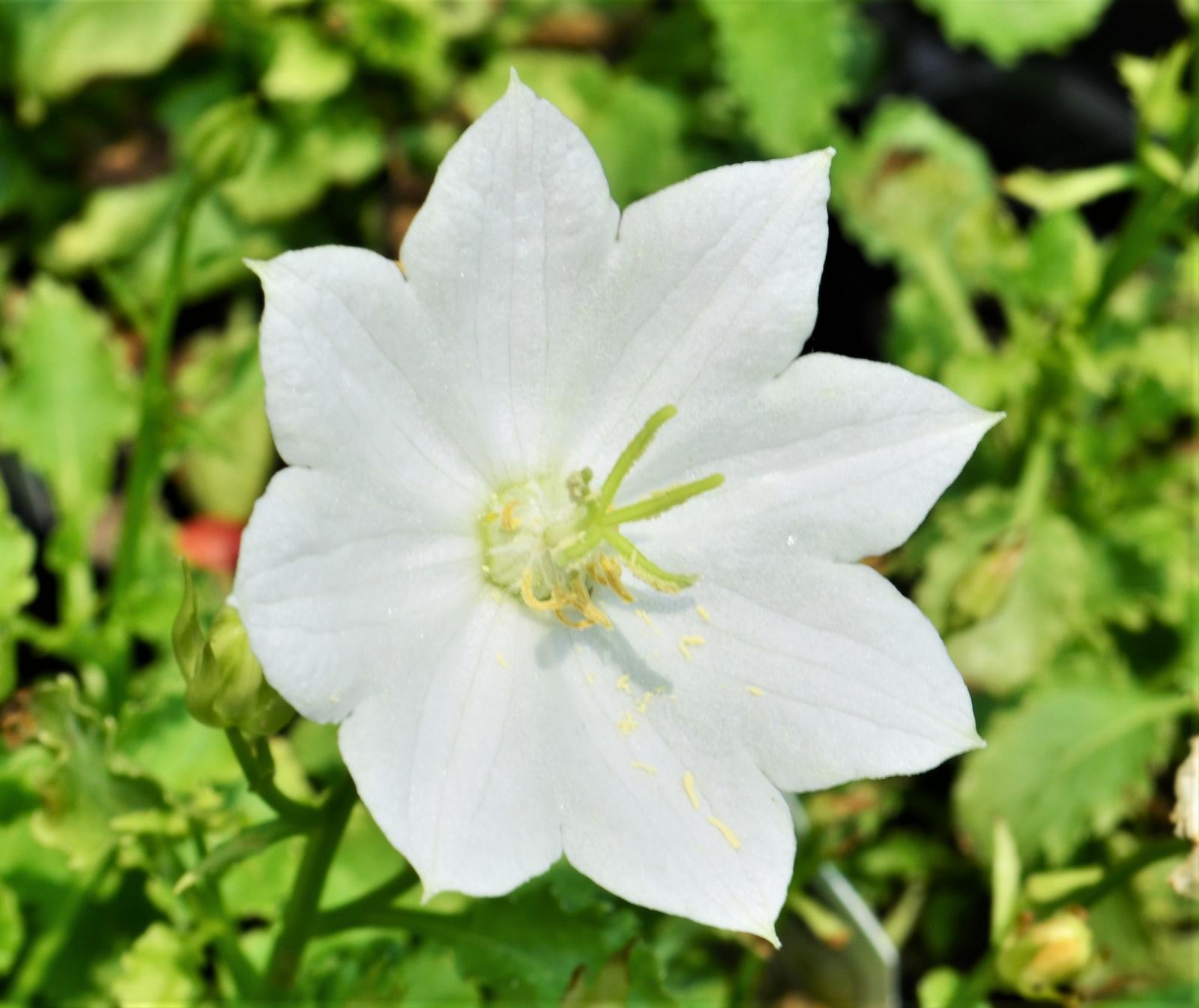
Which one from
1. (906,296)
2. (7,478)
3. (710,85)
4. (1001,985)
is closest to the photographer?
(1001,985)

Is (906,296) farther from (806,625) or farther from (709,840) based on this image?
(709,840)

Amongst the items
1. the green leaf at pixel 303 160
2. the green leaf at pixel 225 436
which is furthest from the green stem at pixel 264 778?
the green leaf at pixel 303 160

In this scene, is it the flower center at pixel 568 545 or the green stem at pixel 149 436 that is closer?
the flower center at pixel 568 545

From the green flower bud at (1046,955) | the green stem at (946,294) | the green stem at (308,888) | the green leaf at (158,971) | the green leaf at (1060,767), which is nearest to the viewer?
the green stem at (308,888)

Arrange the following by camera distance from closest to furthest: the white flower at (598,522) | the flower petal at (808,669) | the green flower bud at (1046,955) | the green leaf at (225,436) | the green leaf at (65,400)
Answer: the white flower at (598,522) < the flower petal at (808,669) < the green flower bud at (1046,955) < the green leaf at (65,400) < the green leaf at (225,436)

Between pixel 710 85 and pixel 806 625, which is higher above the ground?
pixel 806 625

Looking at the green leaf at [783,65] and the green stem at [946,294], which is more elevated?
the green leaf at [783,65]

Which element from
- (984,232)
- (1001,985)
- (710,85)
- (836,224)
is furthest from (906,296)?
(1001,985)

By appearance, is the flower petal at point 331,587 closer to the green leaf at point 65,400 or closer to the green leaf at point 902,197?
the green leaf at point 65,400
